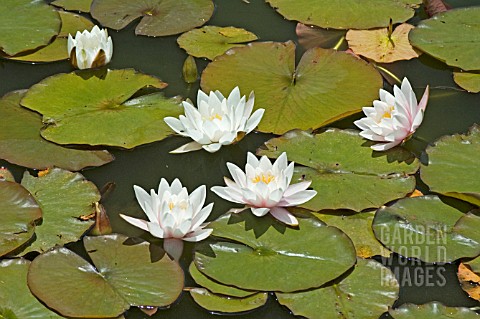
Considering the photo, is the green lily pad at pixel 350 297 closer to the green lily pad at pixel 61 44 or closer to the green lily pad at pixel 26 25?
the green lily pad at pixel 61 44

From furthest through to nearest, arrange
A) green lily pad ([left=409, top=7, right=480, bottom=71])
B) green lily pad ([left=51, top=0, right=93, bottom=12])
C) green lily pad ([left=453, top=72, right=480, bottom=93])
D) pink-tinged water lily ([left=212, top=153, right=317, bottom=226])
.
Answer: green lily pad ([left=51, top=0, right=93, bottom=12])
green lily pad ([left=409, top=7, right=480, bottom=71])
green lily pad ([left=453, top=72, right=480, bottom=93])
pink-tinged water lily ([left=212, top=153, right=317, bottom=226])

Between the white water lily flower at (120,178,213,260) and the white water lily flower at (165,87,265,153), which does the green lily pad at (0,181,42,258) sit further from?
the white water lily flower at (165,87,265,153)

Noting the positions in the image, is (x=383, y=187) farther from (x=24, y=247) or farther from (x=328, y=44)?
(x=24, y=247)

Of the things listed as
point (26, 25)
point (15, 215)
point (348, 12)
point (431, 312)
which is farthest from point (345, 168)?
point (26, 25)

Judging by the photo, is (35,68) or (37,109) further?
(35,68)

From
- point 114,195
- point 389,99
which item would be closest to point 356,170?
point 389,99

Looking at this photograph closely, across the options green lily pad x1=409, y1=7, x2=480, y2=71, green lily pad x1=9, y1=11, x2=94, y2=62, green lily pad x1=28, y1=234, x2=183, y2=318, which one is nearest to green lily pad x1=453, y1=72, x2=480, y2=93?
green lily pad x1=409, y1=7, x2=480, y2=71

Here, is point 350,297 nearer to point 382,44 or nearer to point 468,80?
point 468,80
